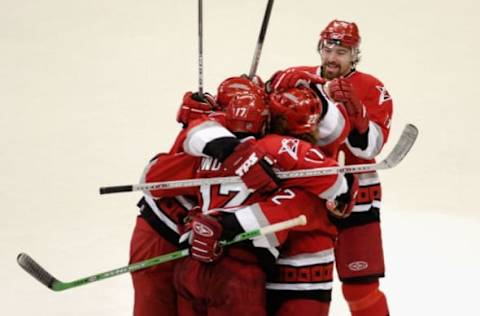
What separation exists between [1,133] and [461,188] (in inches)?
95.0

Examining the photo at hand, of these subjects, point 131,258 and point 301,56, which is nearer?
point 131,258

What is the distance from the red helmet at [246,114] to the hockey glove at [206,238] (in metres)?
0.27

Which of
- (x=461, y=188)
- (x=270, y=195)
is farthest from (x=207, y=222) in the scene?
(x=461, y=188)

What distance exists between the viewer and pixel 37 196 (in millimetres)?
4941

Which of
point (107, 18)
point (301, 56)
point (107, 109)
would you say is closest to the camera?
point (107, 109)

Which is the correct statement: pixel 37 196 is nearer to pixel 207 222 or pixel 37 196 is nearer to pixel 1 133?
pixel 1 133

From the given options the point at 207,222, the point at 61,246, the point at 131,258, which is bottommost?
the point at 61,246

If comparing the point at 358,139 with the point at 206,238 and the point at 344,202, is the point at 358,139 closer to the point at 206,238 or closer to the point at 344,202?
the point at 344,202

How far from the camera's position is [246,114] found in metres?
2.83

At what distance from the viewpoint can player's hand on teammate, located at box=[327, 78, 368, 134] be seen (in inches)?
129

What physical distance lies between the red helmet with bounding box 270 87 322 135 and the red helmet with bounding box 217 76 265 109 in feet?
0.19

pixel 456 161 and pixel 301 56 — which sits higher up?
pixel 301 56

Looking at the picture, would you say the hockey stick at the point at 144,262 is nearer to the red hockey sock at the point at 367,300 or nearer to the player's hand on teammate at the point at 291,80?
the player's hand on teammate at the point at 291,80

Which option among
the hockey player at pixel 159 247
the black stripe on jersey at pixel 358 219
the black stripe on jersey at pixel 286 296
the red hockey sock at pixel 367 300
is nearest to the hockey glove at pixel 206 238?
the black stripe on jersey at pixel 286 296
